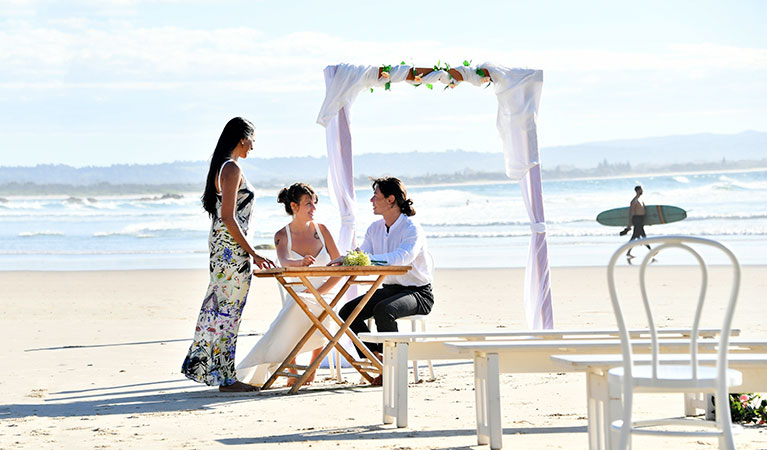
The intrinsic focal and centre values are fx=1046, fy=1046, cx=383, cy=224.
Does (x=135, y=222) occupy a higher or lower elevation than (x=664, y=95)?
lower

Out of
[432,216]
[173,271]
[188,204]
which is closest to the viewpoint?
[173,271]

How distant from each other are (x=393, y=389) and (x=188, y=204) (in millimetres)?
37570

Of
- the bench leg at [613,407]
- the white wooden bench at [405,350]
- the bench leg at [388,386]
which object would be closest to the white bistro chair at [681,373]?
the bench leg at [613,407]

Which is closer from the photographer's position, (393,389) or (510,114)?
(393,389)

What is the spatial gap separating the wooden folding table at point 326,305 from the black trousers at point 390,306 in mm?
148

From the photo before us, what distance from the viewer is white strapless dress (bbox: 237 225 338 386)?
6285mm

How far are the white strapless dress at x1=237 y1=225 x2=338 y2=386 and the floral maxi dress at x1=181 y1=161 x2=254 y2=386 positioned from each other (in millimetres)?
178

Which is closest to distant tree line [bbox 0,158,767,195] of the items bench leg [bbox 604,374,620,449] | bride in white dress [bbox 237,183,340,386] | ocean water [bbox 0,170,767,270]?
ocean water [bbox 0,170,767,270]

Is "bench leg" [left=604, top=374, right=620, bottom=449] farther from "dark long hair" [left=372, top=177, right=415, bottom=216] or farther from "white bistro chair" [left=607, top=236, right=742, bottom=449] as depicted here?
"dark long hair" [left=372, top=177, right=415, bottom=216]

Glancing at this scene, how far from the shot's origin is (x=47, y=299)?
12898 mm

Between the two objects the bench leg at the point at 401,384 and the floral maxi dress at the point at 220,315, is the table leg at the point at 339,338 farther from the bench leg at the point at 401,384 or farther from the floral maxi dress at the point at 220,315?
the bench leg at the point at 401,384

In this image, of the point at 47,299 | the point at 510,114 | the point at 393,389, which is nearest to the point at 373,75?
the point at 510,114

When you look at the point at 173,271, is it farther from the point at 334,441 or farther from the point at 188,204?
the point at 188,204

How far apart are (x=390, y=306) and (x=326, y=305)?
42 cm
